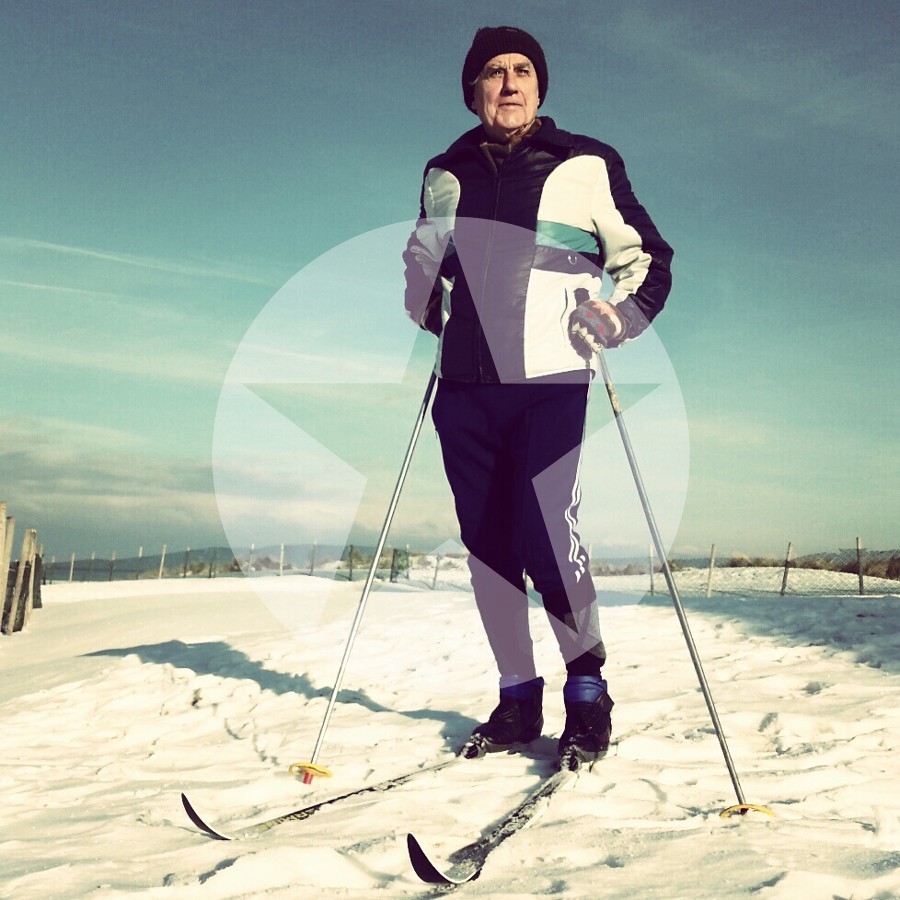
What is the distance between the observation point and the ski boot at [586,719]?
112 inches

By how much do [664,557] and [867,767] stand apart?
44.7 inches

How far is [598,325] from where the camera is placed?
9.43 ft

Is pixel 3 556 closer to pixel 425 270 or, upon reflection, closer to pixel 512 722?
pixel 425 270

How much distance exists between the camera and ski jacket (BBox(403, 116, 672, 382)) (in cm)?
295

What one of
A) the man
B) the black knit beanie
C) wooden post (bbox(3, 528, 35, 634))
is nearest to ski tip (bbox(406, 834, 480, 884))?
the man

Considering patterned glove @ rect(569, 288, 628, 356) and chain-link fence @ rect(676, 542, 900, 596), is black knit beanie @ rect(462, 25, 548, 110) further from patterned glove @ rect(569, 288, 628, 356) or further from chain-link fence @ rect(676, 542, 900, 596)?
chain-link fence @ rect(676, 542, 900, 596)

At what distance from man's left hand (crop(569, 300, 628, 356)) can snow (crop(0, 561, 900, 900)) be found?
4.74ft

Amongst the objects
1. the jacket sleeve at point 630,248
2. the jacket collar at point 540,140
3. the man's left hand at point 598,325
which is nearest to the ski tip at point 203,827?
the man's left hand at point 598,325

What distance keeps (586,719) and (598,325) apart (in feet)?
4.45

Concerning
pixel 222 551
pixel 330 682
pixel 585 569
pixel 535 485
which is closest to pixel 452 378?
pixel 535 485

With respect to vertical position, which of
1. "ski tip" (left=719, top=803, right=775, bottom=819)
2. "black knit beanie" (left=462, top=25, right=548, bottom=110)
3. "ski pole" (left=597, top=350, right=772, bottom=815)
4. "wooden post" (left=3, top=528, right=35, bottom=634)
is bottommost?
"wooden post" (left=3, top=528, right=35, bottom=634)

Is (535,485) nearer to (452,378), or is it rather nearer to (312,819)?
(452,378)

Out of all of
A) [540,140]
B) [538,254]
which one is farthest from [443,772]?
[540,140]

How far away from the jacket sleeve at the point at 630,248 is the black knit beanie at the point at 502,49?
0.44 metres
